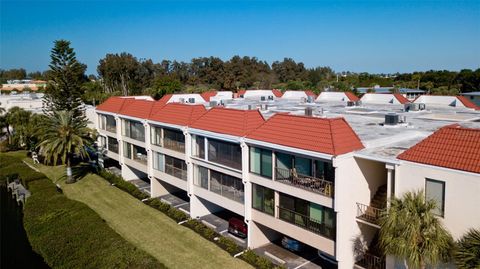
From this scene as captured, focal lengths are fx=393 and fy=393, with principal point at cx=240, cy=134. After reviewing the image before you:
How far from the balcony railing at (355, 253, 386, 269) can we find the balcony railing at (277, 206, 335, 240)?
180 cm

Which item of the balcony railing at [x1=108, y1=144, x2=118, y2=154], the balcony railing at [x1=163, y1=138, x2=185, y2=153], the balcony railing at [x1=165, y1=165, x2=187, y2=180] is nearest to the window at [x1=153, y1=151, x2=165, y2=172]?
the balcony railing at [x1=165, y1=165, x2=187, y2=180]

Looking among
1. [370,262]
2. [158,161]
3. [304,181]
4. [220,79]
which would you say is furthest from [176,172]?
[220,79]

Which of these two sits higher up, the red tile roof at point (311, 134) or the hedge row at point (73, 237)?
the red tile roof at point (311, 134)

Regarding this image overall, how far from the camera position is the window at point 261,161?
66.5 feet

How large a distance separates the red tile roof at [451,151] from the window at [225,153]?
9.46 metres

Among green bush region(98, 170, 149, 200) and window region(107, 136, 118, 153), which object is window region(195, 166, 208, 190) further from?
window region(107, 136, 118, 153)

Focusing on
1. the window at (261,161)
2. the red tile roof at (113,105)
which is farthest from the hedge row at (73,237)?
the red tile roof at (113,105)

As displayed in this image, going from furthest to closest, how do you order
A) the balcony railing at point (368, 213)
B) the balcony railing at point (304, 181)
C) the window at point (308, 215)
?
the window at point (308, 215) < the balcony railing at point (304, 181) < the balcony railing at point (368, 213)

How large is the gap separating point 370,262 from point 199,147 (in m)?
12.9

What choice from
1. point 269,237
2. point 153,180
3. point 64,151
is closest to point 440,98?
point 269,237

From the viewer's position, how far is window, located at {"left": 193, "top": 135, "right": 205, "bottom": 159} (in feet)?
83.9

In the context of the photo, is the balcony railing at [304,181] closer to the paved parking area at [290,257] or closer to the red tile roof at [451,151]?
the red tile roof at [451,151]

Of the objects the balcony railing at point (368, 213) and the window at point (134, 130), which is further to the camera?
the window at point (134, 130)

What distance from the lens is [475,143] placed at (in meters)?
14.6
